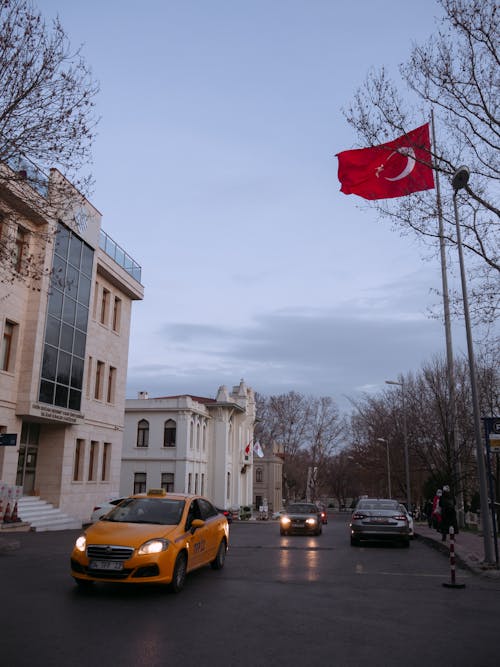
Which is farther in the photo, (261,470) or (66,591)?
(261,470)

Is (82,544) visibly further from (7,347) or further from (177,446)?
(177,446)

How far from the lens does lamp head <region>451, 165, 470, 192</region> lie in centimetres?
1355

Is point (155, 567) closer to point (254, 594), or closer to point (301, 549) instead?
point (254, 594)

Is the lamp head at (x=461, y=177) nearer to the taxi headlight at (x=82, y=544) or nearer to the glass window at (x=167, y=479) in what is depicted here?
the taxi headlight at (x=82, y=544)

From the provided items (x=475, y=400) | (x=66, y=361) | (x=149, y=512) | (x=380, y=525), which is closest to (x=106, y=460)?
(x=66, y=361)

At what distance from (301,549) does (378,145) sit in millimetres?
11712

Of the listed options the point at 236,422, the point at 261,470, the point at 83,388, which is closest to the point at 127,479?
the point at 236,422

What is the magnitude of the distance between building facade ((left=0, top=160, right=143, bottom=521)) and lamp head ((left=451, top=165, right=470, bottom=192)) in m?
12.2

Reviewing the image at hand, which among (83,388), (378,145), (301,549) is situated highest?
(378,145)

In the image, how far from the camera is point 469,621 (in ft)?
26.5

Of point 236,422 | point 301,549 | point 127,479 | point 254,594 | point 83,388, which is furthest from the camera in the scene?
point 236,422

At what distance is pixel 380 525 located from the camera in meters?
19.1

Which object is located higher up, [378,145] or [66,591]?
[378,145]

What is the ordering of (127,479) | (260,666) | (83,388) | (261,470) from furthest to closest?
(261,470) → (127,479) → (83,388) → (260,666)
